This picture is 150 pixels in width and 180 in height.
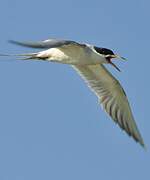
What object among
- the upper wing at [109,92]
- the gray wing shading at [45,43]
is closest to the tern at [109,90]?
the upper wing at [109,92]

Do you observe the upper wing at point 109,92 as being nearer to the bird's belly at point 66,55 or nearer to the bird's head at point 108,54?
the bird's head at point 108,54

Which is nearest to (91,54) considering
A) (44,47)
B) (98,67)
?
(98,67)

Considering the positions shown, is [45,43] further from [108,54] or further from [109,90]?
[109,90]

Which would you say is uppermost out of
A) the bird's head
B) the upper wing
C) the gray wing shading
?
the gray wing shading

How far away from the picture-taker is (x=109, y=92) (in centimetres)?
1850

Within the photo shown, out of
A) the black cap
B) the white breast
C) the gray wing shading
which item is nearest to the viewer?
the gray wing shading

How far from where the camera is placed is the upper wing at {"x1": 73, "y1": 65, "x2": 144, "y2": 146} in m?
18.3

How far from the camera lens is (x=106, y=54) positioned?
56.3 ft

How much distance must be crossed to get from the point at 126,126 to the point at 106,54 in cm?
179

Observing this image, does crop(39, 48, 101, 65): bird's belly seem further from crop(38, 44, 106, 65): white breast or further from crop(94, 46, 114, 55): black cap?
crop(94, 46, 114, 55): black cap

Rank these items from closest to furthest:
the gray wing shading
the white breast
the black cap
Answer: the gray wing shading < the white breast < the black cap

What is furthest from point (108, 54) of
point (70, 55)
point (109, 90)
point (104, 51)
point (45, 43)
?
point (45, 43)

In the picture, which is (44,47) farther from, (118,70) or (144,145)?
(144,145)

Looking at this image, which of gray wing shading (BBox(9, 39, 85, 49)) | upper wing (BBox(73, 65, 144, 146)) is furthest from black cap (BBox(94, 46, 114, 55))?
gray wing shading (BBox(9, 39, 85, 49))
